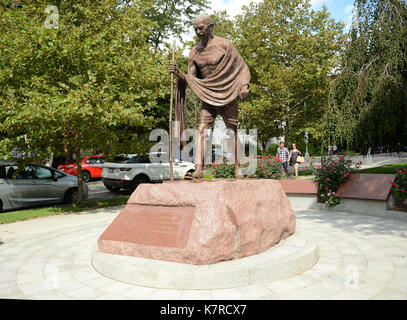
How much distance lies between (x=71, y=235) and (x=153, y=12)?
1985 cm

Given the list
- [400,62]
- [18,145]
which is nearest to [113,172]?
[18,145]

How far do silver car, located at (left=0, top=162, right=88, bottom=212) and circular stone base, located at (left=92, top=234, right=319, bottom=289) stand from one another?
7.28m

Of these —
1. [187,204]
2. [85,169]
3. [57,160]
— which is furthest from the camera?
[57,160]

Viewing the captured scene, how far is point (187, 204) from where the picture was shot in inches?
174

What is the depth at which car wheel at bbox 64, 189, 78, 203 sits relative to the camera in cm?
1169

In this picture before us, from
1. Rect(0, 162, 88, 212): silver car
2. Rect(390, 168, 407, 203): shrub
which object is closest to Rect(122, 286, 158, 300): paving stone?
Rect(390, 168, 407, 203): shrub

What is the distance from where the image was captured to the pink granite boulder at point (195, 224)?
4.05m

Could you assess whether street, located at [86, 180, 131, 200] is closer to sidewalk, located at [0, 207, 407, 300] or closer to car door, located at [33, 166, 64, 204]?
car door, located at [33, 166, 64, 204]

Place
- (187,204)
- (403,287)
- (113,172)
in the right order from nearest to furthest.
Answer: (403,287)
(187,204)
(113,172)

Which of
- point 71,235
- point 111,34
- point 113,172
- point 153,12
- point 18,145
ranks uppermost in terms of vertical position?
point 153,12

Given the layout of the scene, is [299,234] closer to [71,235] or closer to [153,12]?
[71,235]

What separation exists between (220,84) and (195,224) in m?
2.69

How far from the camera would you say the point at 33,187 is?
1066cm

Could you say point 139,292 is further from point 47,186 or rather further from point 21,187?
point 47,186
